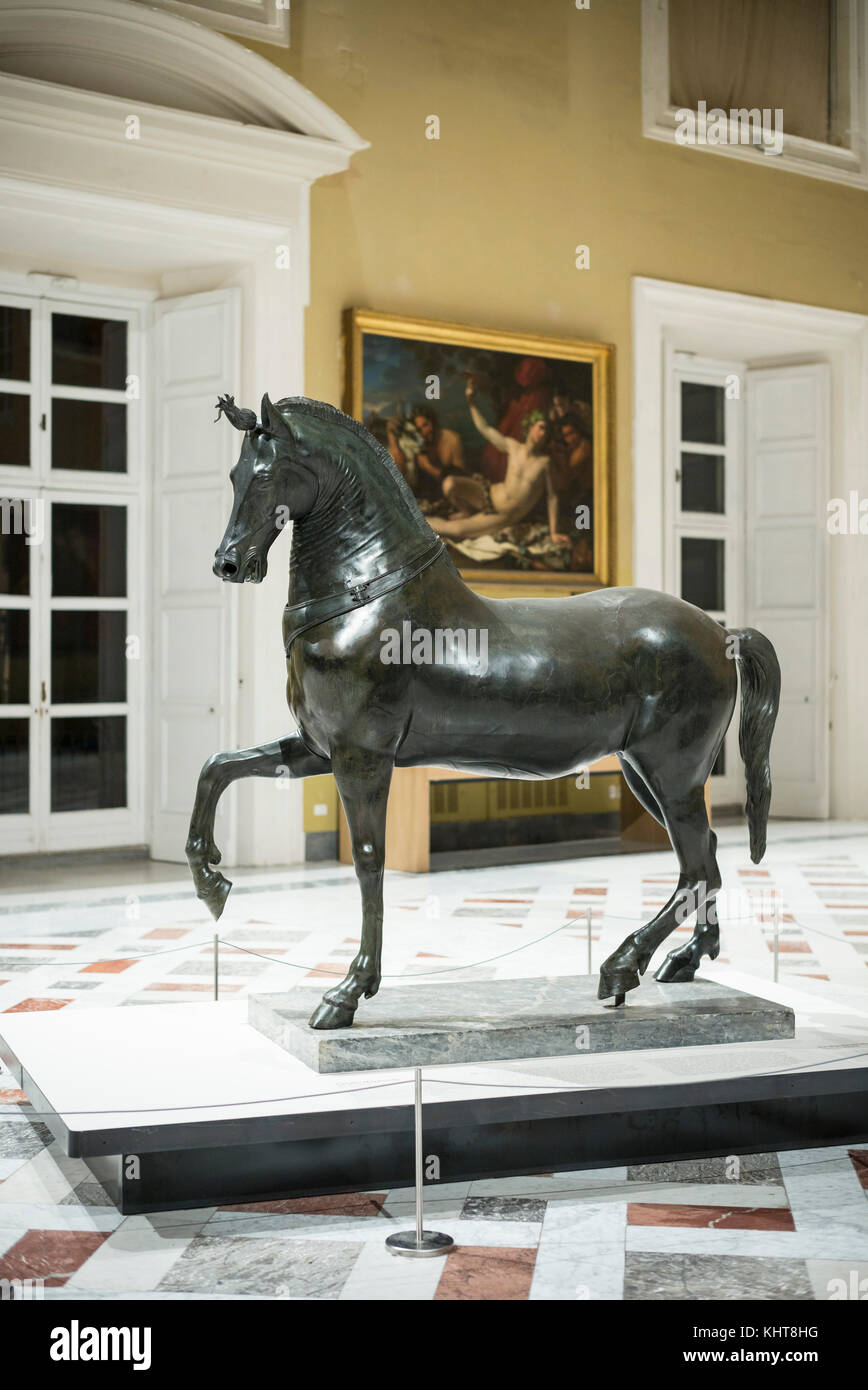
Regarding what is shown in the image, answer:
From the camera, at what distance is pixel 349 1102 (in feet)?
11.9

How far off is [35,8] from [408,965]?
6.68 meters

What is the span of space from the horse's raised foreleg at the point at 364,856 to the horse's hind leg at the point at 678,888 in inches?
28.5

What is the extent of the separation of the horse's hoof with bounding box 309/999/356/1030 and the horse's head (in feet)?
3.97

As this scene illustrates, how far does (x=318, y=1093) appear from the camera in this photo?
146 inches

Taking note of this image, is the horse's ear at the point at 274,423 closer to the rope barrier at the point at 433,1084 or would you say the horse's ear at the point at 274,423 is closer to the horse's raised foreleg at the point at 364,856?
the horse's raised foreleg at the point at 364,856

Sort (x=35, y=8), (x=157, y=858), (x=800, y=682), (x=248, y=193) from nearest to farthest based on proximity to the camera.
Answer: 1. (x=35, y=8)
2. (x=248, y=193)
3. (x=157, y=858)
4. (x=800, y=682)

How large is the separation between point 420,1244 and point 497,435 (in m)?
9.22

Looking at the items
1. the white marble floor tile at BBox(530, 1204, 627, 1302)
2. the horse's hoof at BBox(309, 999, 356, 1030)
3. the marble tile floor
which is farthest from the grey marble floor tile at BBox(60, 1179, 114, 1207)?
the white marble floor tile at BBox(530, 1204, 627, 1302)

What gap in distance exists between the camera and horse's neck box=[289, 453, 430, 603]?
4055mm

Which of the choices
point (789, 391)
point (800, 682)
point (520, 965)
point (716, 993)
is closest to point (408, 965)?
point (520, 965)

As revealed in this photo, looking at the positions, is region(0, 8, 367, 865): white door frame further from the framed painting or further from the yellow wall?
the framed painting

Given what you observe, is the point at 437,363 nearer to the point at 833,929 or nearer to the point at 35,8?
the point at 35,8

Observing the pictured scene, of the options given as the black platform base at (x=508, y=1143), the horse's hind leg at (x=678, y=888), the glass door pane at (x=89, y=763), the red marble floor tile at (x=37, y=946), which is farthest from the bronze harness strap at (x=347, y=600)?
the glass door pane at (x=89, y=763)
